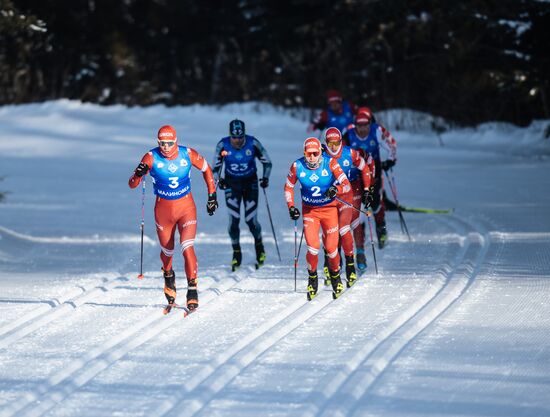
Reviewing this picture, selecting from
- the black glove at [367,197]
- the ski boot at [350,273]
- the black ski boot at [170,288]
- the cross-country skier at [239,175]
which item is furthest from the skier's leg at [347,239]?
the black ski boot at [170,288]

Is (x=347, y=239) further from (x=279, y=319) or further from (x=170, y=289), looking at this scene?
(x=170, y=289)

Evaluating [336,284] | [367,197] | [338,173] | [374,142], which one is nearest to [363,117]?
[374,142]

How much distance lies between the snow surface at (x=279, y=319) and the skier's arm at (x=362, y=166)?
48.0 inches

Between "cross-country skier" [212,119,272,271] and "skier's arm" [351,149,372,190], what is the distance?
1.51 meters

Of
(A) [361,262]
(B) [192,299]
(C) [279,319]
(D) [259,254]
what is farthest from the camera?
(D) [259,254]

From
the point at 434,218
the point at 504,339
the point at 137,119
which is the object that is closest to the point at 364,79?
the point at 137,119

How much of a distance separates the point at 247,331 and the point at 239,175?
4307 mm

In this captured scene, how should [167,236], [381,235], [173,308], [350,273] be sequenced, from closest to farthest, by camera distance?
[173,308]
[167,236]
[350,273]
[381,235]

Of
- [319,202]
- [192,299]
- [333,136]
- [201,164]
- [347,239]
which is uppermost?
[333,136]

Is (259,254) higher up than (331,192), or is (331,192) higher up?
(331,192)

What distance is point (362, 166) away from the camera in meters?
13.8

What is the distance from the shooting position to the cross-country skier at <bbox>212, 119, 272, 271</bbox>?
586 inches

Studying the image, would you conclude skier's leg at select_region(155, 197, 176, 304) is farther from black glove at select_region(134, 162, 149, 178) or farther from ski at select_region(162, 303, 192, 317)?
black glove at select_region(134, 162, 149, 178)

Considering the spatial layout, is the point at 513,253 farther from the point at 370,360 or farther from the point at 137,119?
the point at 137,119
